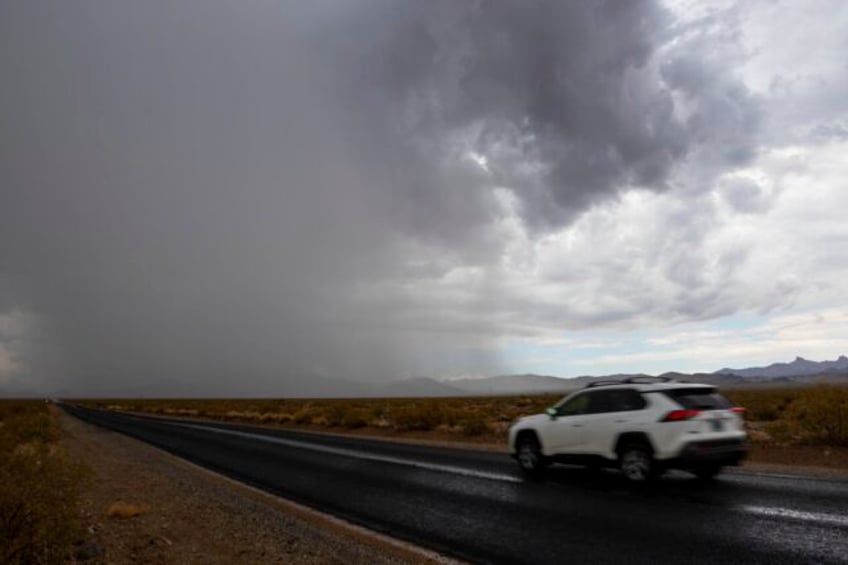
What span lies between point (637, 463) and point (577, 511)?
2.53m

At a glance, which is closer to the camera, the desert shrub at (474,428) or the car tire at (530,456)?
the car tire at (530,456)

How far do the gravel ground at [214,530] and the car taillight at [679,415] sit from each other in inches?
214

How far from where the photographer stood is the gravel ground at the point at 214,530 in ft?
25.7

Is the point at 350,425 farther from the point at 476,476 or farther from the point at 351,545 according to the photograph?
the point at 351,545

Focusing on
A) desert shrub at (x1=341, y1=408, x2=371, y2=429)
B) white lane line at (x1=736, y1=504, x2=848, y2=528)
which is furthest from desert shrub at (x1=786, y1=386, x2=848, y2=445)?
desert shrub at (x1=341, y1=408, x2=371, y2=429)

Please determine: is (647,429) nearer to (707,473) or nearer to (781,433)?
(707,473)

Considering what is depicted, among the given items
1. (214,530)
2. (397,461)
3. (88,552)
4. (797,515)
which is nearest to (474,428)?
(397,461)

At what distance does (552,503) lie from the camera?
9.90 metres

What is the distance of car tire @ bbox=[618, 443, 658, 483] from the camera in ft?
35.8

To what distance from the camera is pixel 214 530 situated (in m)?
9.72

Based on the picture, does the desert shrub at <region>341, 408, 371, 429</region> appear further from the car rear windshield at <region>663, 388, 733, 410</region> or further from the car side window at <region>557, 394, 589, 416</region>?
the car rear windshield at <region>663, 388, 733, 410</region>

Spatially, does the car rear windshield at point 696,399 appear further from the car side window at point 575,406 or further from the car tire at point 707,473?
the car side window at point 575,406

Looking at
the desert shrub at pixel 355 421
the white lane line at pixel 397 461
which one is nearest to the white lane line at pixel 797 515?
the white lane line at pixel 397 461

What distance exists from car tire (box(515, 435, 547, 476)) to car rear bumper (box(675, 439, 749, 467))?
3438mm
